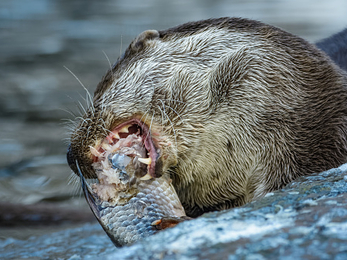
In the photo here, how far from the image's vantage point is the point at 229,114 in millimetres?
2338

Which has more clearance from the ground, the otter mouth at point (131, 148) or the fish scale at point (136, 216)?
the otter mouth at point (131, 148)

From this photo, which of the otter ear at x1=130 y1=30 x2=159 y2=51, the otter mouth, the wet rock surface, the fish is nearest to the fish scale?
the fish

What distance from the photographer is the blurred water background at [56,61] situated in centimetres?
430

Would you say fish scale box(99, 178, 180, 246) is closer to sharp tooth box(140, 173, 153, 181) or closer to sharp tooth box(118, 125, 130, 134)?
sharp tooth box(140, 173, 153, 181)

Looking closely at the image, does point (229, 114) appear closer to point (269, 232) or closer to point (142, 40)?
point (142, 40)

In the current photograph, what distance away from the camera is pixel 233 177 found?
2.40 metres

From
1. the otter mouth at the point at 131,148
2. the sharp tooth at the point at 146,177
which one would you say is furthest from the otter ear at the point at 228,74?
the sharp tooth at the point at 146,177

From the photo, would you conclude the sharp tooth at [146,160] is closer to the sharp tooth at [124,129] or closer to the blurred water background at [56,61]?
the sharp tooth at [124,129]

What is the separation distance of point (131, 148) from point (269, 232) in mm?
839

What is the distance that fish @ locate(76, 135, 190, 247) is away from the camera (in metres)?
1.96

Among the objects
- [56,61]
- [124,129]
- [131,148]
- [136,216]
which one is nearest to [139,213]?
[136,216]

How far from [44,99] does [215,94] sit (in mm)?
4013

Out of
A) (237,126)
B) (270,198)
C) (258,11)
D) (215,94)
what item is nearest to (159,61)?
(215,94)

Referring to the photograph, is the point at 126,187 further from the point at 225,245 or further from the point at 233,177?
the point at 225,245
